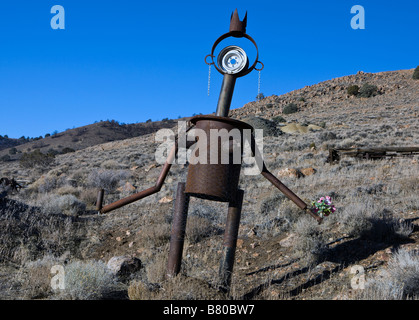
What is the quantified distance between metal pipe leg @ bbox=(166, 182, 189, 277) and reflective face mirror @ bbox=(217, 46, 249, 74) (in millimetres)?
1542

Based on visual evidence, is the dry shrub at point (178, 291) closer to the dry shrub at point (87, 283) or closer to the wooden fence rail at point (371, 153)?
the dry shrub at point (87, 283)

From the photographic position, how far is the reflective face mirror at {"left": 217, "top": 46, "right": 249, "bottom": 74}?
14.1 ft

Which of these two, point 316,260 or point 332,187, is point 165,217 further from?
point 332,187

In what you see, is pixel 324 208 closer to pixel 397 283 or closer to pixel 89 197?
pixel 397 283

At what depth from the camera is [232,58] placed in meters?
4.36

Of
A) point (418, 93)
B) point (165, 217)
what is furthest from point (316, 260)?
point (418, 93)

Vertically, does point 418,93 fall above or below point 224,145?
above

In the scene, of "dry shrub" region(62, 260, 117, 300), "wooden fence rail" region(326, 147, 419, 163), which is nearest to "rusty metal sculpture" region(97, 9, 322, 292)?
"dry shrub" region(62, 260, 117, 300)

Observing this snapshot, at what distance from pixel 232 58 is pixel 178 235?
89.2 inches

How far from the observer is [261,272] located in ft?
16.4

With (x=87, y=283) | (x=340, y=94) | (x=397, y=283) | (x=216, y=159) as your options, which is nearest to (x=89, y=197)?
(x=87, y=283)

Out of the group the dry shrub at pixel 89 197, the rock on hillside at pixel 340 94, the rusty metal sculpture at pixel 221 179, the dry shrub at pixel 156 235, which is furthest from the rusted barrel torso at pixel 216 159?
the rock on hillside at pixel 340 94
